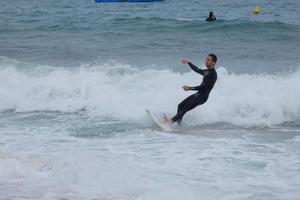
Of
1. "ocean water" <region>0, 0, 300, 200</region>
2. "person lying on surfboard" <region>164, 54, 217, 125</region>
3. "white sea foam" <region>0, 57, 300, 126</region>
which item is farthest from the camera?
"white sea foam" <region>0, 57, 300, 126</region>

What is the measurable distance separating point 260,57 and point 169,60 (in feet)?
11.0

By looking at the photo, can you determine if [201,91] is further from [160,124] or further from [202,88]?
[160,124]

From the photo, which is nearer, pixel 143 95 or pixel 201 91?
pixel 201 91

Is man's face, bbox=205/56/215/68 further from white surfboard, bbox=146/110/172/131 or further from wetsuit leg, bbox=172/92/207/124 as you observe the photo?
white surfboard, bbox=146/110/172/131

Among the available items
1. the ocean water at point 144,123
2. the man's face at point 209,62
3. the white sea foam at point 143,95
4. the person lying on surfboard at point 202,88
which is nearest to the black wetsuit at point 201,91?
the person lying on surfboard at point 202,88

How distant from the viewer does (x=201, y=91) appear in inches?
404

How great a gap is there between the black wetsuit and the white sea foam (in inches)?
37.9

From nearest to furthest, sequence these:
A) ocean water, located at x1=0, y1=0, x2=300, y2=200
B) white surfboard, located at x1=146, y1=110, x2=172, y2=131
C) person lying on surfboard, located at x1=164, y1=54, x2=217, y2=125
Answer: ocean water, located at x1=0, y1=0, x2=300, y2=200 < person lying on surfboard, located at x1=164, y1=54, x2=217, y2=125 < white surfboard, located at x1=146, y1=110, x2=172, y2=131

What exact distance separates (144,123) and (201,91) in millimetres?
1426

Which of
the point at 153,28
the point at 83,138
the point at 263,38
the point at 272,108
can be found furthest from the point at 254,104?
the point at 153,28

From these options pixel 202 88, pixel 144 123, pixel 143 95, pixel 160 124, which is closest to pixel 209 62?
pixel 202 88

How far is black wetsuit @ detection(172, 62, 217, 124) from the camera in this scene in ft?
33.2

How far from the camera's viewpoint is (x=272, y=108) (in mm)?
11797

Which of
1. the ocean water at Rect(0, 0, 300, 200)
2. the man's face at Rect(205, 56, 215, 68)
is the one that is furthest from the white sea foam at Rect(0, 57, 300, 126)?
the man's face at Rect(205, 56, 215, 68)
